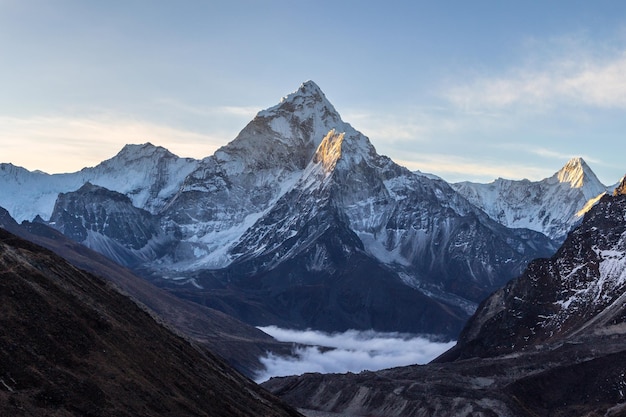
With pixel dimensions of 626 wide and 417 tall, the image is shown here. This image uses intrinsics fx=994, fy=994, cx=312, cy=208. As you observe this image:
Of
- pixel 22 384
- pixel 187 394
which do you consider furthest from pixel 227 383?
pixel 22 384

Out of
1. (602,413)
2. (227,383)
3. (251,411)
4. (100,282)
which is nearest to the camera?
(251,411)

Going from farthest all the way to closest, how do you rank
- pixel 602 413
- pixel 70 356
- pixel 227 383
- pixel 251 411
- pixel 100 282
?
pixel 602 413, pixel 100 282, pixel 227 383, pixel 251 411, pixel 70 356

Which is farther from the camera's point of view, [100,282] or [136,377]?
[100,282]

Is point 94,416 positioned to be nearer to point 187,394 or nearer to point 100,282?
point 187,394

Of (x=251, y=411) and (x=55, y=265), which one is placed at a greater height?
(x=55, y=265)

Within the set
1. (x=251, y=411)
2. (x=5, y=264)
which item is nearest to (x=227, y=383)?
(x=251, y=411)

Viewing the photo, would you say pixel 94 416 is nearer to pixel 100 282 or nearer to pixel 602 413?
pixel 100 282
